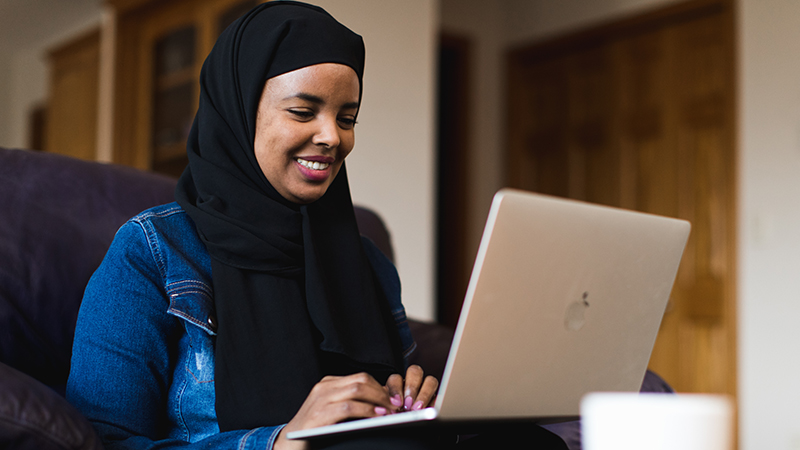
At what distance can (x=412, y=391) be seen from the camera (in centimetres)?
97

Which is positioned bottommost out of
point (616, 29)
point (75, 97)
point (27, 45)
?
point (75, 97)

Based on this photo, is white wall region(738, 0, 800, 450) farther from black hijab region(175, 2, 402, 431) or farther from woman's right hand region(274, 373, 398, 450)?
woman's right hand region(274, 373, 398, 450)

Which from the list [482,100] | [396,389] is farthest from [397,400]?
[482,100]

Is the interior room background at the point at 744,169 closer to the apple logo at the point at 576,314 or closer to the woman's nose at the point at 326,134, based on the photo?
the woman's nose at the point at 326,134

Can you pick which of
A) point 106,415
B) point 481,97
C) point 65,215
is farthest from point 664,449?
point 481,97

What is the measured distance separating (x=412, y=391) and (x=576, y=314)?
253 millimetres

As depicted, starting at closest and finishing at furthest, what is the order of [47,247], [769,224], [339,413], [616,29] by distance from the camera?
[339,413], [47,247], [769,224], [616,29]

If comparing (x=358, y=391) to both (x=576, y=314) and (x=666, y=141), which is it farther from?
(x=666, y=141)

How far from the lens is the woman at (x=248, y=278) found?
3.06 feet

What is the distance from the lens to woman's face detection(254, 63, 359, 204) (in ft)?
3.52

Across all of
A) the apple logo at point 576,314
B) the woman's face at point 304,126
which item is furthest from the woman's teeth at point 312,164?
the apple logo at point 576,314

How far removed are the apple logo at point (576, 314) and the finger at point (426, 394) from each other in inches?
8.7

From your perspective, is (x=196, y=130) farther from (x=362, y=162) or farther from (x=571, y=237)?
(x=362, y=162)

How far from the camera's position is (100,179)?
1355 mm
